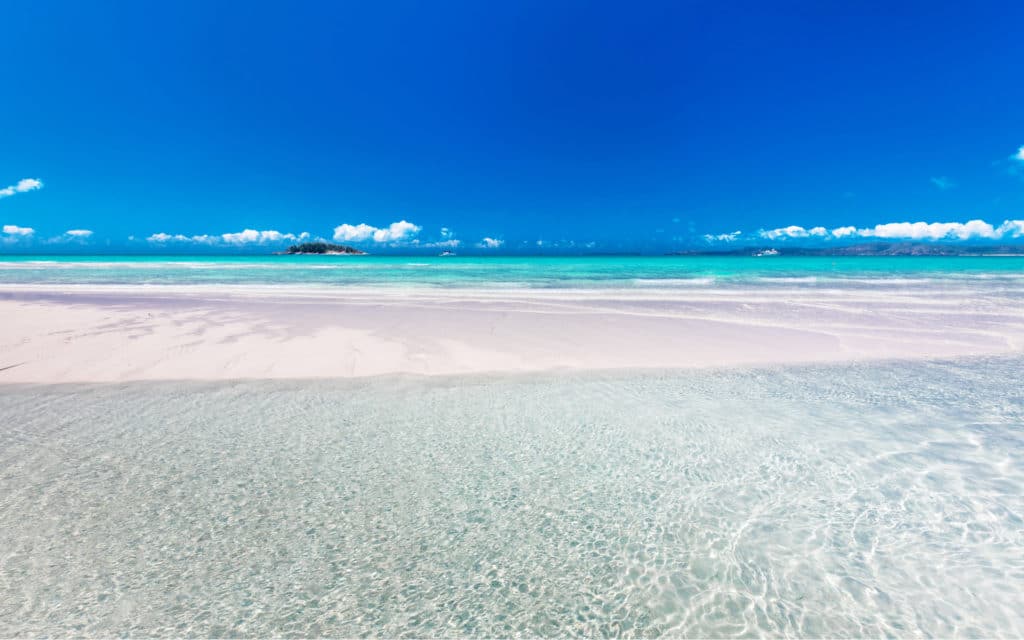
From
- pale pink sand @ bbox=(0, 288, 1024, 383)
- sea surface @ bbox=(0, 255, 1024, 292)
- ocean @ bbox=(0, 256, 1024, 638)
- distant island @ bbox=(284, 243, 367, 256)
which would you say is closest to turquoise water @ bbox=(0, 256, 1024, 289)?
sea surface @ bbox=(0, 255, 1024, 292)

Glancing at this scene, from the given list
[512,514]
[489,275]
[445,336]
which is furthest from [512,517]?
[489,275]

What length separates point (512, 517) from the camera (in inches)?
154

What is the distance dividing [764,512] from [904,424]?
298cm

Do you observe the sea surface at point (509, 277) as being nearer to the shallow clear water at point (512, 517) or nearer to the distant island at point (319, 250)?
the shallow clear water at point (512, 517)

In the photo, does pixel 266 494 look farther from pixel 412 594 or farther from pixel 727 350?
pixel 727 350

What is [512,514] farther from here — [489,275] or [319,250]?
[319,250]

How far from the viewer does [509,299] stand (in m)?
20.2

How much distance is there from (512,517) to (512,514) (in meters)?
0.05

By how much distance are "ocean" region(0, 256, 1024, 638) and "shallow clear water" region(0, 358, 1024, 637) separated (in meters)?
0.02

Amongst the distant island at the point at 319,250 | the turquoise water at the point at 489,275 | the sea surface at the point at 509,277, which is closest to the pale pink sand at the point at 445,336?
the sea surface at the point at 509,277

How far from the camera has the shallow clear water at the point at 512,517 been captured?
296cm

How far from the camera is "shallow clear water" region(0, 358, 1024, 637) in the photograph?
296 centimetres

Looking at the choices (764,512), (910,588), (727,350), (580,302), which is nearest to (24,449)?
(764,512)

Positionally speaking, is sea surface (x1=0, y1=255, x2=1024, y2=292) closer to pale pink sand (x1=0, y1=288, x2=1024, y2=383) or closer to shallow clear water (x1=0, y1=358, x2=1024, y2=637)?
pale pink sand (x1=0, y1=288, x2=1024, y2=383)
